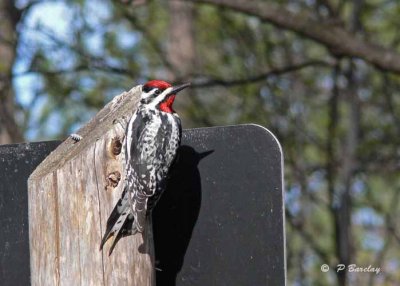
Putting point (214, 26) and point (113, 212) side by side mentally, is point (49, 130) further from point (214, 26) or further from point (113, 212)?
point (113, 212)

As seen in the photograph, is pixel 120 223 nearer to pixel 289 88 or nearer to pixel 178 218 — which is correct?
pixel 178 218

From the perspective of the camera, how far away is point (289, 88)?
754 cm

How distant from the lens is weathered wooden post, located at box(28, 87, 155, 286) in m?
2.56

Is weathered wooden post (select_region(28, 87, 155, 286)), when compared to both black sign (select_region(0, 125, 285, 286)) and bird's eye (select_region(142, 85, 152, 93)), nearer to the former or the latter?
black sign (select_region(0, 125, 285, 286))

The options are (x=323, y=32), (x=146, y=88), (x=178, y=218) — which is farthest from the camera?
(x=323, y=32)

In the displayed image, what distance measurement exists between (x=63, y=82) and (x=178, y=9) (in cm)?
194

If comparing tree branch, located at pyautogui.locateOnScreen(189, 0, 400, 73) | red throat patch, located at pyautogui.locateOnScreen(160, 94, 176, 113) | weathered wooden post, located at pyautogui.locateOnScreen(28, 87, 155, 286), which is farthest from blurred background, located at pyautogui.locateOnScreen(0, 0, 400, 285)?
weathered wooden post, located at pyautogui.locateOnScreen(28, 87, 155, 286)

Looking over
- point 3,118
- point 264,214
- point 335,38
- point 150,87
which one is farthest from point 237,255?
point 3,118

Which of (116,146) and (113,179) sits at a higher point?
(116,146)

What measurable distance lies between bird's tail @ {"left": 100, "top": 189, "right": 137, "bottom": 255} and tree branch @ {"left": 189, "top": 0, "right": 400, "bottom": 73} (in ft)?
10.4

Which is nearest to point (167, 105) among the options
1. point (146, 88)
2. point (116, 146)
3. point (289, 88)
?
point (146, 88)

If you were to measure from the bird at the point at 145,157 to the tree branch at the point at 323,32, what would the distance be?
2.09 meters

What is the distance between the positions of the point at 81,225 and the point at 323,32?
349cm

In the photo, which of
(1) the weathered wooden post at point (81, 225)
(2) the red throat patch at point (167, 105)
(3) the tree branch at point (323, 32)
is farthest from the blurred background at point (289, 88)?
(1) the weathered wooden post at point (81, 225)
